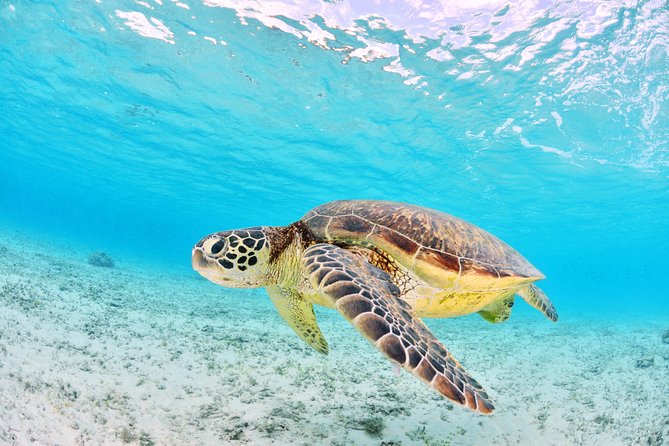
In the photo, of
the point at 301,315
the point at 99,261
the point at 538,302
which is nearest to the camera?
the point at 301,315

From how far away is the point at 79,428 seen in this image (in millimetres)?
2619

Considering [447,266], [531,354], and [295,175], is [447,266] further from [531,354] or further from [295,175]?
[295,175]

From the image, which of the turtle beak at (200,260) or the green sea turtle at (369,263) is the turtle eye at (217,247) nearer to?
the green sea turtle at (369,263)

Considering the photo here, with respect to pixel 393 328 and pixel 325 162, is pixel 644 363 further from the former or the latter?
pixel 325 162

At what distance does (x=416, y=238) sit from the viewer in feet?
11.8

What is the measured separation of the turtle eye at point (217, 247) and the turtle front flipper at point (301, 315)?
1.11 m

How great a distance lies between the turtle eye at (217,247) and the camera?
136 inches

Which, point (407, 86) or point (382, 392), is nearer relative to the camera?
point (382, 392)

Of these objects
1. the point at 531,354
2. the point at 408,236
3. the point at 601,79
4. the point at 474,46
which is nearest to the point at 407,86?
the point at 474,46

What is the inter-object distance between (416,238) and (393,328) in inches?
62.3

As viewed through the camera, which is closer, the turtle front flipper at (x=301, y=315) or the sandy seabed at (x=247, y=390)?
the sandy seabed at (x=247, y=390)

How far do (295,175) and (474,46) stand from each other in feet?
55.6

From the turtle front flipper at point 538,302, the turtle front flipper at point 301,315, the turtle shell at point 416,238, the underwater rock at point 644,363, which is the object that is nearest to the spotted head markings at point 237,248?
the turtle shell at point 416,238

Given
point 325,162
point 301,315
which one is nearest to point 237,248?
point 301,315
